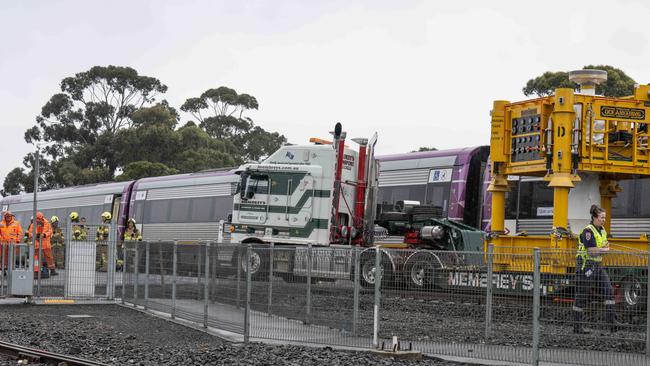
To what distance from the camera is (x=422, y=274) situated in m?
13.0

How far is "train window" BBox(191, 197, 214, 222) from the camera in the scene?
36.8 m

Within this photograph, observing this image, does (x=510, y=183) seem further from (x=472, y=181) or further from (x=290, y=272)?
(x=290, y=272)

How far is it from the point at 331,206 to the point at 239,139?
62.1 metres

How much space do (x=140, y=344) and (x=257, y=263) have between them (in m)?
2.18

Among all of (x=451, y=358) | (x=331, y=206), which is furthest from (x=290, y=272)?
(x=331, y=206)

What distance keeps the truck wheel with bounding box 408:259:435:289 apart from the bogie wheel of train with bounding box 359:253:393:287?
433 millimetres

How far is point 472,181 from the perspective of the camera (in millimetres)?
27375

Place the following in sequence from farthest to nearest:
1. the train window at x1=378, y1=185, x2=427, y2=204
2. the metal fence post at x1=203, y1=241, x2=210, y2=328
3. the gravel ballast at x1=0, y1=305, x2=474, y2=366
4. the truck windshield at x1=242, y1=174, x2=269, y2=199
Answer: the train window at x1=378, y1=185, x2=427, y2=204
the truck windshield at x1=242, y1=174, x2=269, y2=199
the metal fence post at x1=203, y1=241, x2=210, y2=328
the gravel ballast at x1=0, y1=305, x2=474, y2=366

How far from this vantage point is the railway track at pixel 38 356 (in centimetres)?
1173

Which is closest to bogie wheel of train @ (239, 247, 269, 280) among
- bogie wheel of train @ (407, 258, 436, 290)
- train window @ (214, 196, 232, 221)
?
bogie wheel of train @ (407, 258, 436, 290)

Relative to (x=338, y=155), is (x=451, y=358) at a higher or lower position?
lower

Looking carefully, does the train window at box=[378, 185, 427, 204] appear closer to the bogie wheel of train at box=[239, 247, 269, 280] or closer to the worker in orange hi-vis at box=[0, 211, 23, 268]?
the worker in orange hi-vis at box=[0, 211, 23, 268]

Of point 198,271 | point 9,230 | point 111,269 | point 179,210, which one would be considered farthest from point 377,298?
point 179,210

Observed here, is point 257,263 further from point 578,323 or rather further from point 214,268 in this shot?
point 578,323
